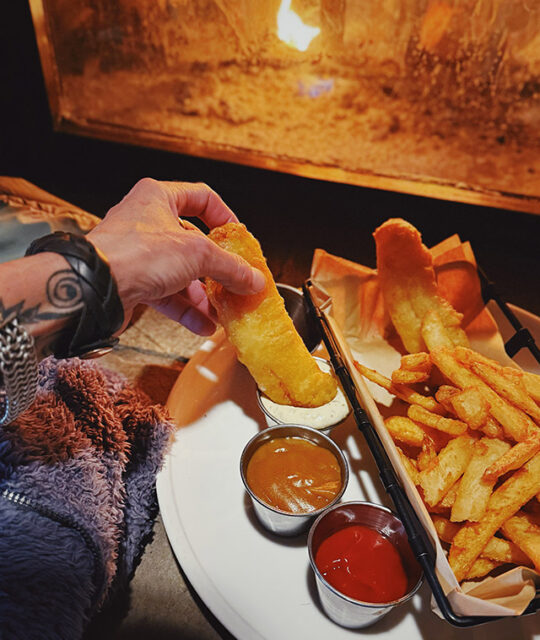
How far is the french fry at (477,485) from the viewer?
1265mm

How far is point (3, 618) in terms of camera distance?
1075 millimetres

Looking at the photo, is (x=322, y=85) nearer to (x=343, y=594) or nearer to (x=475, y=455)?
(x=475, y=455)

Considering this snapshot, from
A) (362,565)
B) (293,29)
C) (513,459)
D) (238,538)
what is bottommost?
(238,538)

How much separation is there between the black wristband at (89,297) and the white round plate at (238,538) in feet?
1.93

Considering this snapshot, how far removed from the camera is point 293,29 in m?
2.80

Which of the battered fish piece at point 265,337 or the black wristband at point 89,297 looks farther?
the battered fish piece at point 265,337

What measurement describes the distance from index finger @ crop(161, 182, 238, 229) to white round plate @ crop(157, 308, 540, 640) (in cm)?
63

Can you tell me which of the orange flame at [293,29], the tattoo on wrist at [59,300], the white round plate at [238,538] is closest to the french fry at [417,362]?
the white round plate at [238,538]

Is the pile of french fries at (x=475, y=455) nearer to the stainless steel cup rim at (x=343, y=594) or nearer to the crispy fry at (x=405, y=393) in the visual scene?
the crispy fry at (x=405, y=393)

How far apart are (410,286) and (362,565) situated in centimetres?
112

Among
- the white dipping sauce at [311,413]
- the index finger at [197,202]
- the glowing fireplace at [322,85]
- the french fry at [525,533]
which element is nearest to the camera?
the french fry at [525,533]

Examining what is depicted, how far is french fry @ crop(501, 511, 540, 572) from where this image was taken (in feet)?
3.91

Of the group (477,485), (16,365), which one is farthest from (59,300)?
(477,485)

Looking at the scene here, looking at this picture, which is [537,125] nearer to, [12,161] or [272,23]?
[272,23]
